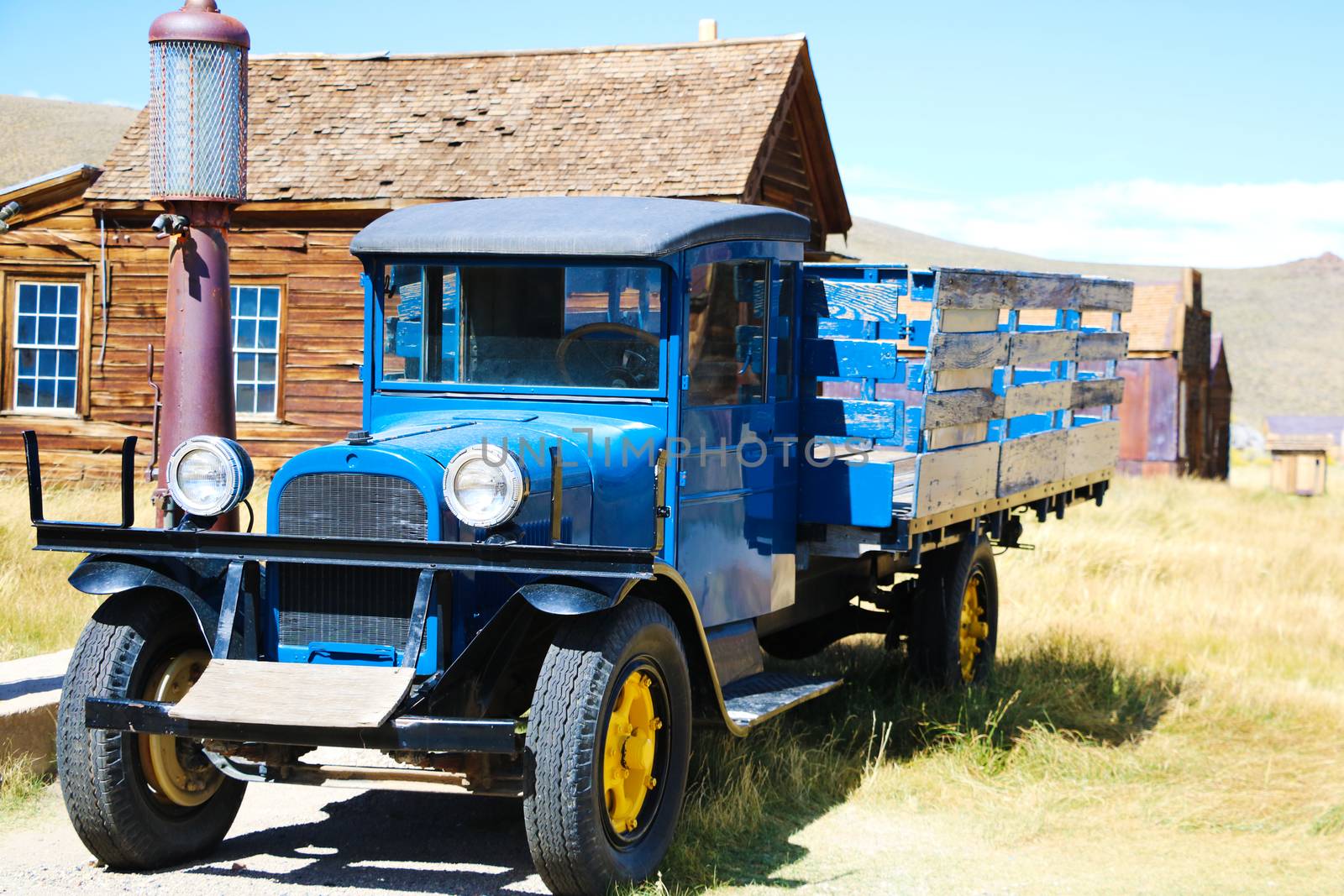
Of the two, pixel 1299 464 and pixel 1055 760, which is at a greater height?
pixel 1299 464

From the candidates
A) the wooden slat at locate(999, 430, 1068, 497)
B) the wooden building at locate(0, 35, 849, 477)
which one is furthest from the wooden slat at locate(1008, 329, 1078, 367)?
the wooden building at locate(0, 35, 849, 477)

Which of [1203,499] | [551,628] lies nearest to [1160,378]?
[1203,499]

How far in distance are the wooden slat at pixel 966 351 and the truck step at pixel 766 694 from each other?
145cm

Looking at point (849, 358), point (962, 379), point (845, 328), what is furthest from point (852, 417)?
point (962, 379)

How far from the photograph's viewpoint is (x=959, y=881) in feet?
16.4

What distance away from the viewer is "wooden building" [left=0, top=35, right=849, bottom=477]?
582 inches

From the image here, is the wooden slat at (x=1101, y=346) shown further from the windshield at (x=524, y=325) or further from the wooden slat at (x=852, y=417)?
the windshield at (x=524, y=325)

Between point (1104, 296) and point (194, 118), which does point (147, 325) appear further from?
point (1104, 296)

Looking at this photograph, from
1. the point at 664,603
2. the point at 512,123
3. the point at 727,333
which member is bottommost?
the point at 664,603

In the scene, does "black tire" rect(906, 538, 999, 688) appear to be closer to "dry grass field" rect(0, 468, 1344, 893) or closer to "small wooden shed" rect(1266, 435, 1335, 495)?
"dry grass field" rect(0, 468, 1344, 893)

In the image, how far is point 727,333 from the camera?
573 cm

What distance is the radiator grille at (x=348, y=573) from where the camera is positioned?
463 centimetres

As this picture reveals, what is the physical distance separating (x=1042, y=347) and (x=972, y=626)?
1.59m

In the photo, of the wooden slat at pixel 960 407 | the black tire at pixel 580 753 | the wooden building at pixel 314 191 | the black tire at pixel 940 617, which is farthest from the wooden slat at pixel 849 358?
the wooden building at pixel 314 191
